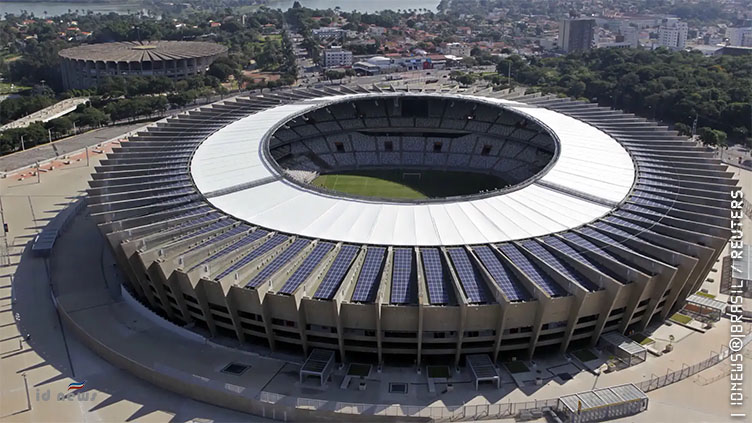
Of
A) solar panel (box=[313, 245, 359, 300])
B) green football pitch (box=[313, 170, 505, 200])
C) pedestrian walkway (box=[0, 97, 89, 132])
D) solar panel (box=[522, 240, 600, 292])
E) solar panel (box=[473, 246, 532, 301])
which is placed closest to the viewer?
solar panel (box=[473, 246, 532, 301])

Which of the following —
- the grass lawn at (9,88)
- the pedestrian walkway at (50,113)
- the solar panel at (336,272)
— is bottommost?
the solar panel at (336,272)

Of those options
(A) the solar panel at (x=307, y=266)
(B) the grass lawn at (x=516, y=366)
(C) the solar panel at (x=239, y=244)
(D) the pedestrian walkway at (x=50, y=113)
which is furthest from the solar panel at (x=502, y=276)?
(D) the pedestrian walkway at (x=50, y=113)

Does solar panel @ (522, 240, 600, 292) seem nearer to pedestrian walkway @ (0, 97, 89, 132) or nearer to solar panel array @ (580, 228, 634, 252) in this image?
solar panel array @ (580, 228, 634, 252)

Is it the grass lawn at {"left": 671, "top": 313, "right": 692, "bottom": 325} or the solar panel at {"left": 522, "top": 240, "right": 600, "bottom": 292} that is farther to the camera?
the grass lawn at {"left": 671, "top": 313, "right": 692, "bottom": 325}

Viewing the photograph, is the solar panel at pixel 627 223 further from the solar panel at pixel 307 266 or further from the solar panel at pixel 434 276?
the solar panel at pixel 307 266

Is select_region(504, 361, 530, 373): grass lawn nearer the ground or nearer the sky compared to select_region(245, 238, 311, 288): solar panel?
nearer the ground

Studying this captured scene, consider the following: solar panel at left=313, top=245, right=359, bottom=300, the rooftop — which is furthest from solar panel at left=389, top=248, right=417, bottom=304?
the rooftop

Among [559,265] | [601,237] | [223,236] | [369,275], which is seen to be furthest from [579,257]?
[223,236]
